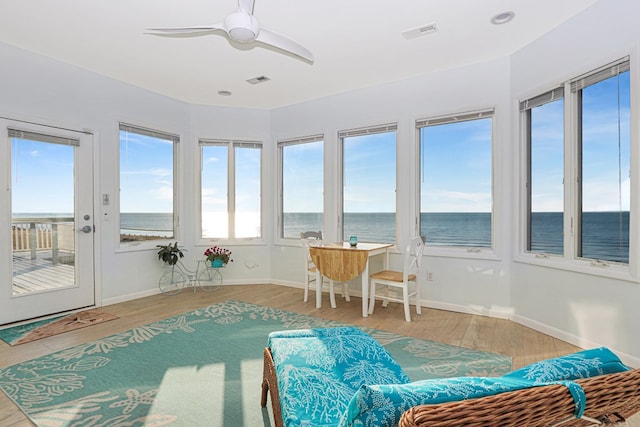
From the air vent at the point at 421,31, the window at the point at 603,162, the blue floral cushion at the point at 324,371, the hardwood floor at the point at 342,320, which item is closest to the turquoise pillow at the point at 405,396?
the blue floral cushion at the point at 324,371

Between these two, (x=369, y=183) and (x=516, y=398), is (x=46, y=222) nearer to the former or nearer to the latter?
(x=369, y=183)

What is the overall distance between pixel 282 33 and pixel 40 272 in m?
3.20

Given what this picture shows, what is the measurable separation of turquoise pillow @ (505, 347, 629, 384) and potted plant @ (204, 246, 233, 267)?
4.10m

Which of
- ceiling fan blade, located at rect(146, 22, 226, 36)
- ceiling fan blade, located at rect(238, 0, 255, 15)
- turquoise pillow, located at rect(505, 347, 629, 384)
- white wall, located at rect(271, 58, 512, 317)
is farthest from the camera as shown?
white wall, located at rect(271, 58, 512, 317)

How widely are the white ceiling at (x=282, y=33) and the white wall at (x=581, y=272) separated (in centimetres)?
16

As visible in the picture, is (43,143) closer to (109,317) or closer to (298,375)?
(109,317)

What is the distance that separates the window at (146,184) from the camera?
414 centimetres

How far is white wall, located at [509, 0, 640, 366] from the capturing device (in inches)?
92.7

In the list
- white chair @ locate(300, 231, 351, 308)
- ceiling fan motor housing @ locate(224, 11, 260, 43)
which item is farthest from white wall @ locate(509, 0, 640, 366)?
ceiling fan motor housing @ locate(224, 11, 260, 43)

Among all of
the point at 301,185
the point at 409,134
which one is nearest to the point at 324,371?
the point at 409,134

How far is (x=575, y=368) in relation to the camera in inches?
30.5

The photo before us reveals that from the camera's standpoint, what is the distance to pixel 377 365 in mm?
1505

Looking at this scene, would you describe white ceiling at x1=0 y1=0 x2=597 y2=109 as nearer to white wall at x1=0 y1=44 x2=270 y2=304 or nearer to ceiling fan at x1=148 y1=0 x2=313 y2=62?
white wall at x1=0 y1=44 x2=270 y2=304

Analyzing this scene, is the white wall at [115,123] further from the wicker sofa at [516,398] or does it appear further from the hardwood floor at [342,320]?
the wicker sofa at [516,398]
